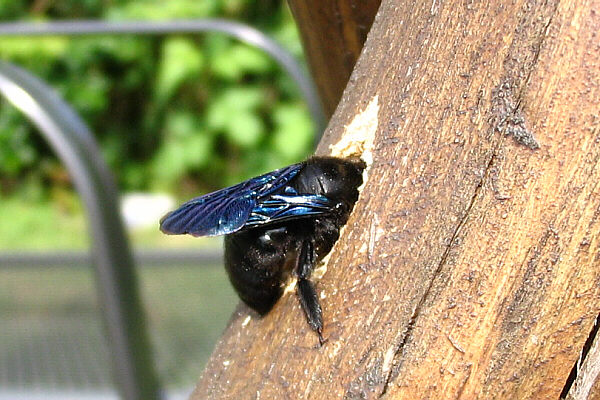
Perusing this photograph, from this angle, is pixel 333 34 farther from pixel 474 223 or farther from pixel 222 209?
pixel 474 223

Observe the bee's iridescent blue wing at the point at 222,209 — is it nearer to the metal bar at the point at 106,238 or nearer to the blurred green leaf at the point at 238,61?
the metal bar at the point at 106,238

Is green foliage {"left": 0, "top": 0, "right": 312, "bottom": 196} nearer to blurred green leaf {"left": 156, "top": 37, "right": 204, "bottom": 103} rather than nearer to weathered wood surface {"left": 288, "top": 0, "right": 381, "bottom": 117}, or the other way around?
blurred green leaf {"left": 156, "top": 37, "right": 204, "bottom": 103}

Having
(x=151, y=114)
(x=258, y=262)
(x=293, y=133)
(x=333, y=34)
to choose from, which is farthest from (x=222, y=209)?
(x=151, y=114)

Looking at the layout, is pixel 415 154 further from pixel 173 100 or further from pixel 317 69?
pixel 173 100

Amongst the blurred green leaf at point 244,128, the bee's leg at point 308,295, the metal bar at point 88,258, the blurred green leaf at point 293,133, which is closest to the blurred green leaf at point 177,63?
the blurred green leaf at point 244,128

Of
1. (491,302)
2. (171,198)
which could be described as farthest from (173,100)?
(491,302)

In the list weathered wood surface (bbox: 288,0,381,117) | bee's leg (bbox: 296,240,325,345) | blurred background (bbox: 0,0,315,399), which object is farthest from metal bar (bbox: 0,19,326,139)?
bee's leg (bbox: 296,240,325,345)
